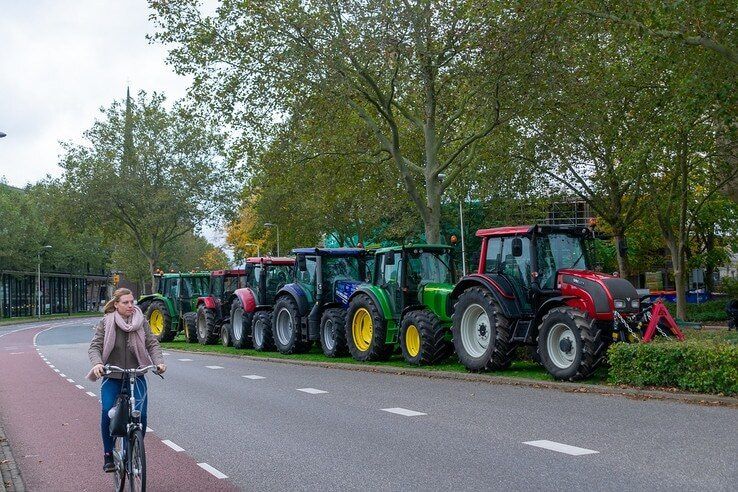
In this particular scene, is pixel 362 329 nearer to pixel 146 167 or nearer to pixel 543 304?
pixel 543 304

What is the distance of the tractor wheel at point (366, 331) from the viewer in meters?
18.2

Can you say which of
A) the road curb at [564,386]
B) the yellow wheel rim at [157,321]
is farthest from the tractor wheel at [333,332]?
the yellow wheel rim at [157,321]

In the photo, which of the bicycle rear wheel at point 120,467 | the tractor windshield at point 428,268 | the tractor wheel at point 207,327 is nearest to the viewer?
the bicycle rear wheel at point 120,467

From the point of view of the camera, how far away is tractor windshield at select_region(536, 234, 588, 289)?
14.6 meters

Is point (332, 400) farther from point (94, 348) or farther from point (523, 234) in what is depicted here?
point (94, 348)

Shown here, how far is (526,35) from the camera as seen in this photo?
19375 millimetres

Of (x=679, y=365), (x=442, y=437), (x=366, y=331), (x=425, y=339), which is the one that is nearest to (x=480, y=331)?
(x=425, y=339)

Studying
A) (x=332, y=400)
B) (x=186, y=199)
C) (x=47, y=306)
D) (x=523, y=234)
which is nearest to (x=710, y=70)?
(x=523, y=234)

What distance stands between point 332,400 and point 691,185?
86.7ft

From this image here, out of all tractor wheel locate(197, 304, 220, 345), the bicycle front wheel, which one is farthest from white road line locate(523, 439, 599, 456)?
tractor wheel locate(197, 304, 220, 345)

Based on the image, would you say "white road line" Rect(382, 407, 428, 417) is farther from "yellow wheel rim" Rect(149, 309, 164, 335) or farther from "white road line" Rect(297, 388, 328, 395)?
"yellow wheel rim" Rect(149, 309, 164, 335)

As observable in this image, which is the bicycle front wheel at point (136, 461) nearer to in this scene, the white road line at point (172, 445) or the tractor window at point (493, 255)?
the white road line at point (172, 445)

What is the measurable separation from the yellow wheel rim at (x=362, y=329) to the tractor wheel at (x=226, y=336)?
881 centimetres

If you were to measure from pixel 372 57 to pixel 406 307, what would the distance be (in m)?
6.95
